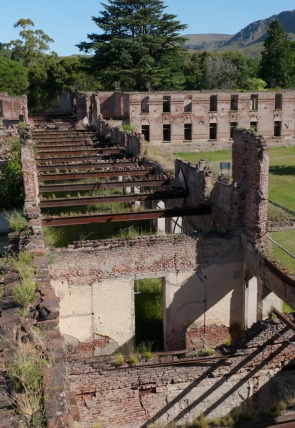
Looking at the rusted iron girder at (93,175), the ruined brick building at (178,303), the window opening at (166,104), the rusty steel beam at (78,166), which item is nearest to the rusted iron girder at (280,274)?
the ruined brick building at (178,303)

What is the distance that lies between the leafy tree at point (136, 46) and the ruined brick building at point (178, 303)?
32168 mm

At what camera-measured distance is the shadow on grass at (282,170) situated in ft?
113

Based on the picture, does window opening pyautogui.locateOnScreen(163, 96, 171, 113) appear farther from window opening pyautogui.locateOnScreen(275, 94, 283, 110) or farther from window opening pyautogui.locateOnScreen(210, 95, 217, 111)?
window opening pyautogui.locateOnScreen(275, 94, 283, 110)

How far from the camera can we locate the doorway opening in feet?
43.6

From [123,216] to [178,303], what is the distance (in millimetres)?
3433

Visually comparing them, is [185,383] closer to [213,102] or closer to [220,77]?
[213,102]

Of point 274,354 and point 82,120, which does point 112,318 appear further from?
point 82,120

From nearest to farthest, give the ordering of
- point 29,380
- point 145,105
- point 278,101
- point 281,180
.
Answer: point 29,380
point 281,180
point 145,105
point 278,101

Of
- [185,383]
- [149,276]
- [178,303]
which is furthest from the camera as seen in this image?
[178,303]

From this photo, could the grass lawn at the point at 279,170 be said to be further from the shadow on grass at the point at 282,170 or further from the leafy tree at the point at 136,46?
the leafy tree at the point at 136,46

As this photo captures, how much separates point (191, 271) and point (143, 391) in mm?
4482

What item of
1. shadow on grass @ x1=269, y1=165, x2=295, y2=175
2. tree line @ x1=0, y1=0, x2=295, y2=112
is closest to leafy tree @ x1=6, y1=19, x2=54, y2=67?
tree line @ x1=0, y1=0, x2=295, y2=112

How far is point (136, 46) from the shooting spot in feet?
164

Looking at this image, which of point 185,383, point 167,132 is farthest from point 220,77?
point 185,383
